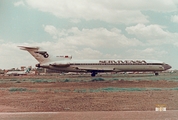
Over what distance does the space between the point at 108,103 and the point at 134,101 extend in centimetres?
115

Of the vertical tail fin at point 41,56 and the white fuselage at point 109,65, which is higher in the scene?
the vertical tail fin at point 41,56

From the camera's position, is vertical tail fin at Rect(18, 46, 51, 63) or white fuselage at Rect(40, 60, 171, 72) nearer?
vertical tail fin at Rect(18, 46, 51, 63)

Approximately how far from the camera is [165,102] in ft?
37.7

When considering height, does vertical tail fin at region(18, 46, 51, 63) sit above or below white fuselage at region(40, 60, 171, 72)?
above

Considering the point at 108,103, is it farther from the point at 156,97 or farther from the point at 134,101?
the point at 156,97

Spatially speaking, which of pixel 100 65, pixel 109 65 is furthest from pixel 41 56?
pixel 109 65

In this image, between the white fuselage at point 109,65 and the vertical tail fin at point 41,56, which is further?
the white fuselage at point 109,65

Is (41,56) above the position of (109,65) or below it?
above

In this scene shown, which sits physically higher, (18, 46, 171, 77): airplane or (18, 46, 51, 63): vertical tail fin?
(18, 46, 51, 63): vertical tail fin

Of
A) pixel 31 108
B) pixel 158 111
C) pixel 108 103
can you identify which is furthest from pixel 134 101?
pixel 31 108

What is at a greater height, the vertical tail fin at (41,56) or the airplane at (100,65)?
the vertical tail fin at (41,56)

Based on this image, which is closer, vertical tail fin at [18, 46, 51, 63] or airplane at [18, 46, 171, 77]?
vertical tail fin at [18, 46, 51, 63]

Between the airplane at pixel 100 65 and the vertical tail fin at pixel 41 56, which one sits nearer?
the vertical tail fin at pixel 41 56

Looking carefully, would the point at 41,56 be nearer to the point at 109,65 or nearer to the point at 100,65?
the point at 100,65
